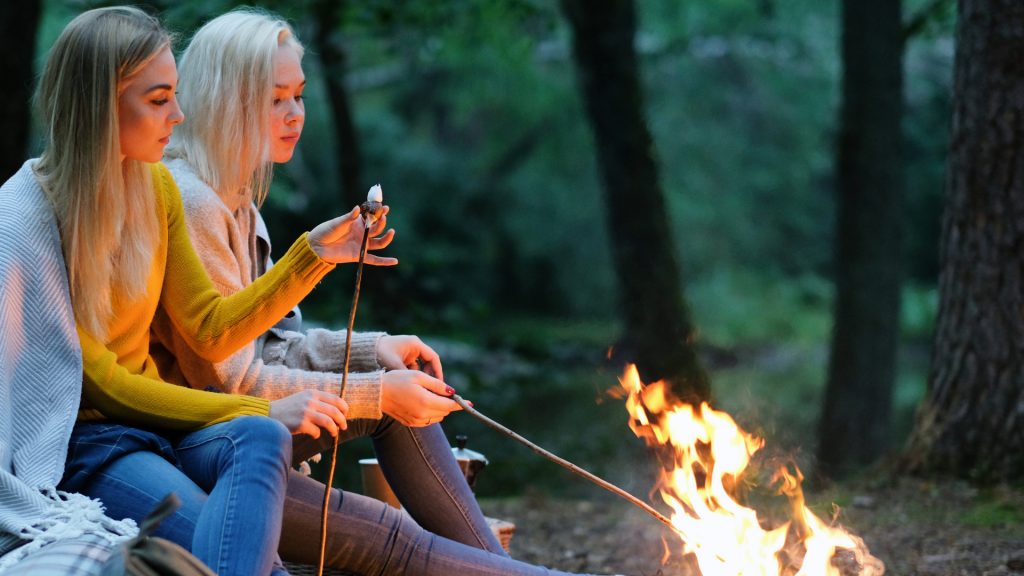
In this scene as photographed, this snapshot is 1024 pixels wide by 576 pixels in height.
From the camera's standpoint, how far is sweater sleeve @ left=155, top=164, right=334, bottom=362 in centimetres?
253

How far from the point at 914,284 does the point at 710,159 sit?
4.28 meters

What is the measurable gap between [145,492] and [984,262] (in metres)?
3.01

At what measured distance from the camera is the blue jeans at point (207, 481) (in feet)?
7.06

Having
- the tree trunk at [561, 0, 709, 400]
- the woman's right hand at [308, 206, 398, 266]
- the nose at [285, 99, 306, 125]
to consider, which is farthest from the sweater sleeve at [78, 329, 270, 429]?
the tree trunk at [561, 0, 709, 400]

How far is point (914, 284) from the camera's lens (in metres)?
16.5

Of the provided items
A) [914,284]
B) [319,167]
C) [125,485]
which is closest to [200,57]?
[125,485]

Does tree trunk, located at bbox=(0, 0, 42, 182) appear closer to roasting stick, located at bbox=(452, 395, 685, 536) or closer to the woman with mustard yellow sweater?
the woman with mustard yellow sweater

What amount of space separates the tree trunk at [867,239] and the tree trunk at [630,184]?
0.95 metres

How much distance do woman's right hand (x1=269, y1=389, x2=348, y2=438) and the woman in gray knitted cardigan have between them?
0.15 metres

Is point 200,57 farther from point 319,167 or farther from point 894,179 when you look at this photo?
point 319,167

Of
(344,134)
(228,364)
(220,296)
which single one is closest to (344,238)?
(220,296)

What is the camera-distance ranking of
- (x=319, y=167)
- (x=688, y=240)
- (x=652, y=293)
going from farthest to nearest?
(x=688, y=240)
(x=319, y=167)
(x=652, y=293)

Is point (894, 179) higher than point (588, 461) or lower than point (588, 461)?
higher

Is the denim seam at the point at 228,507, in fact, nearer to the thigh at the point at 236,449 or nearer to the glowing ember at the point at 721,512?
the thigh at the point at 236,449
